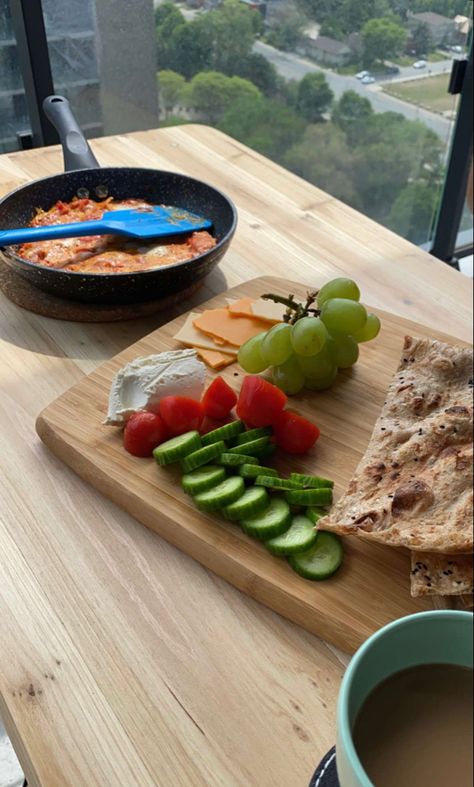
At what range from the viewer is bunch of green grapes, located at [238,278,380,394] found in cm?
109

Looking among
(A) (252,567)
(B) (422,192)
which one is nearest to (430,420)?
(A) (252,567)

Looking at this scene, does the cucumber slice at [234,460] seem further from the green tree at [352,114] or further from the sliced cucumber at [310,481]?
the green tree at [352,114]

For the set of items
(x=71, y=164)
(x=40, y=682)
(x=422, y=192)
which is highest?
(x=71, y=164)

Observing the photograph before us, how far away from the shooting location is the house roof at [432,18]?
8.47ft

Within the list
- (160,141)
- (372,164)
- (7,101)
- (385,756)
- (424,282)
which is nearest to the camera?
(385,756)

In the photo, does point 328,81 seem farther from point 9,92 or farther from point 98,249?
point 98,249

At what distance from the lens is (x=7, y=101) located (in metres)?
2.22

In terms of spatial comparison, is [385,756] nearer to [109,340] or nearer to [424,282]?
[109,340]

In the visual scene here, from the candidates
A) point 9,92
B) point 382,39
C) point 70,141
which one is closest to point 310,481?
point 70,141

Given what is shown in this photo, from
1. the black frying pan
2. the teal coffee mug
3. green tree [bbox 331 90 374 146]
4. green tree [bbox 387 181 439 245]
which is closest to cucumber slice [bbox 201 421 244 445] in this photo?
the black frying pan

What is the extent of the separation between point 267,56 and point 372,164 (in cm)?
53

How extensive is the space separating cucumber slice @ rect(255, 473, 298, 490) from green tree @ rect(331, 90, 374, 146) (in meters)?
2.13

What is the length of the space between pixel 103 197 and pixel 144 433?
2.31 feet

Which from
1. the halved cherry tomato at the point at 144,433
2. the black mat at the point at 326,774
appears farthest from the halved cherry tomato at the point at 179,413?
the black mat at the point at 326,774
